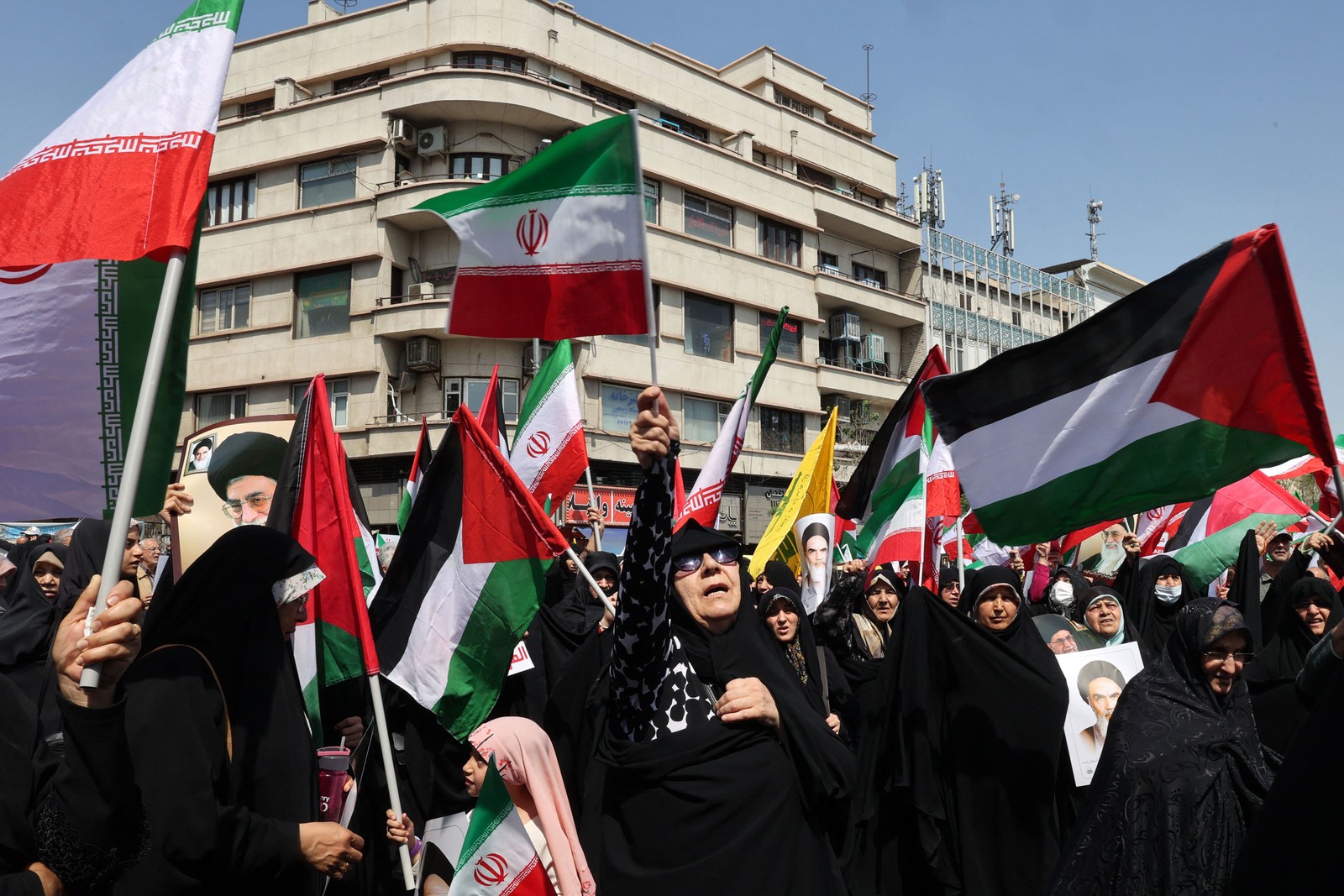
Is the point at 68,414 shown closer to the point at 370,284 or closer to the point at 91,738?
the point at 91,738

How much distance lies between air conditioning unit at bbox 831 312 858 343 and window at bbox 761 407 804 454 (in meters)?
3.27

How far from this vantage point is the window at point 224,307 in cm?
2991

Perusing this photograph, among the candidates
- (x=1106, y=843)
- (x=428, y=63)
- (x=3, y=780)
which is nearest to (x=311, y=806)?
(x=3, y=780)

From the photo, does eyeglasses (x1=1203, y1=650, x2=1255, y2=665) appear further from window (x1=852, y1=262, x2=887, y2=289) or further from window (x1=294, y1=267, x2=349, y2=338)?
window (x1=852, y1=262, x2=887, y2=289)

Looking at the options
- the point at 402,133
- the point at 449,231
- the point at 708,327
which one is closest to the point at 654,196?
the point at 708,327

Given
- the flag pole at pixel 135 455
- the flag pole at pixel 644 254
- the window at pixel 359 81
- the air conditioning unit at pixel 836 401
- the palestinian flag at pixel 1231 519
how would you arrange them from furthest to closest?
the air conditioning unit at pixel 836 401, the window at pixel 359 81, the palestinian flag at pixel 1231 519, the flag pole at pixel 644 254, the flag pole at pixel 135 455

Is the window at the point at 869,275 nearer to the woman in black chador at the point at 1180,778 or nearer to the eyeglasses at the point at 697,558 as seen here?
the woman in black chador at the point at 1180,778

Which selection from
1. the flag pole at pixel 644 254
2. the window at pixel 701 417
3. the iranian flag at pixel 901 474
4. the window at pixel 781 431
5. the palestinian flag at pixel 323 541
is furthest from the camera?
the window at pixel 781 431

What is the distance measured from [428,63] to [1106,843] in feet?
92.5

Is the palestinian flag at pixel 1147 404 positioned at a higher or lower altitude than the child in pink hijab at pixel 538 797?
higher

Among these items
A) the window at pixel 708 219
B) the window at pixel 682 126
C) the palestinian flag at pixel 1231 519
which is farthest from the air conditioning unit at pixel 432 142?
the palestinian flag at pixel 1231 519

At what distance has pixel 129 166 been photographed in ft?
9.91

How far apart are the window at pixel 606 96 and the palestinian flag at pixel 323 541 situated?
26.3m

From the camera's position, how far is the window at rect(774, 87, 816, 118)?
35.8m
